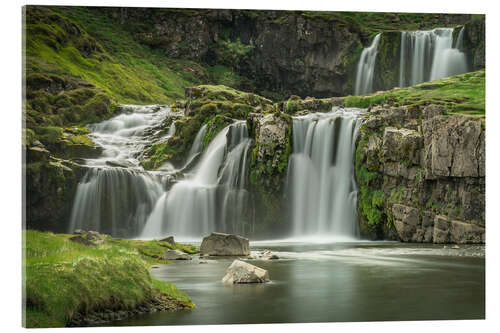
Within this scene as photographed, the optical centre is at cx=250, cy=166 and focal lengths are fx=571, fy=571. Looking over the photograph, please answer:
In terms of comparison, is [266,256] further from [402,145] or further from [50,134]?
[50,134]

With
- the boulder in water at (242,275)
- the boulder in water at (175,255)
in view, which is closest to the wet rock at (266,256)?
the boulder in water at (175,255)

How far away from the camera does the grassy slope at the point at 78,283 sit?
732 cm

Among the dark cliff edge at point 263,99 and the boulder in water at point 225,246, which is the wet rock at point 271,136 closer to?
Result: the dark cliff edge at point 263,99

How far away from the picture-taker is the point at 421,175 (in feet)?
62.8

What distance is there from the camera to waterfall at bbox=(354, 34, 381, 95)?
93.4 feet

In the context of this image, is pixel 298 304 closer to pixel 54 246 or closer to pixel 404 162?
pixel 54 246

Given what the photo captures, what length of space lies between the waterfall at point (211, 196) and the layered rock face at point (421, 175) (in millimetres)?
4466

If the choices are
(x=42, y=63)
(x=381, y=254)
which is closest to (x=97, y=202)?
(x=42, y=63)

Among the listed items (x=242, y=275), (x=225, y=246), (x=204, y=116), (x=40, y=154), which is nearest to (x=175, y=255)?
(x=225, y=246)

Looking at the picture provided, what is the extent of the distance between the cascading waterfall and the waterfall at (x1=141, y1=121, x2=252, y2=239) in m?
0.53

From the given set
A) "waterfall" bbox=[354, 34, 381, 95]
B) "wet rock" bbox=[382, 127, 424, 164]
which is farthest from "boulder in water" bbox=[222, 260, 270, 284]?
"waterfall" bbox=[354, 34, 381, 95]

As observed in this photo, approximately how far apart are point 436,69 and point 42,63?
1401cm

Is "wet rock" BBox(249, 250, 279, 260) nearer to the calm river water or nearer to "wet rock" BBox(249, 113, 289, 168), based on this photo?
the calm river water
